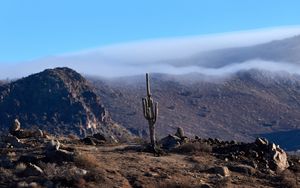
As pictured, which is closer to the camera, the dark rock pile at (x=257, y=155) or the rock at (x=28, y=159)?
the rock at (x=28, y=159)

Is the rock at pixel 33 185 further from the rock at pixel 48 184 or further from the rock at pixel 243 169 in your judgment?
the rock at pixel 243 169

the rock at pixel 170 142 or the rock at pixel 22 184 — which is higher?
the rock at pixel 170 142

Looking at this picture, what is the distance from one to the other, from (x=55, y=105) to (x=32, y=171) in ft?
340

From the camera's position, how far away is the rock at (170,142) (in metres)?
38.4

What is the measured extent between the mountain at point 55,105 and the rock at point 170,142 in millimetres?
83960

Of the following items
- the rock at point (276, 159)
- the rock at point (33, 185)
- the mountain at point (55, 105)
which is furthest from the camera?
the mountain at point (55, 105)

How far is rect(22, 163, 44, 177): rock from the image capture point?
29.8 metres

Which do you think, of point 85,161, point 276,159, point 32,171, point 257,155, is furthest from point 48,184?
point 276,159

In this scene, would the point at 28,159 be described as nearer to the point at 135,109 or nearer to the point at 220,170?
the point at 220,170

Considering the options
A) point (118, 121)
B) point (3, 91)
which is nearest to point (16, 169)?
point (3, 91)

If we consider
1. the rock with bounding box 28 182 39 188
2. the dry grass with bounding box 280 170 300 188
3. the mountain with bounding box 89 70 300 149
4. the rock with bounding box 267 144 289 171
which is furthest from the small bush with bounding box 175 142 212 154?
the mountain with bounding box 89 70 300 149

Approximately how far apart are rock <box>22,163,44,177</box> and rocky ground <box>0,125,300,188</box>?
0.04 meters

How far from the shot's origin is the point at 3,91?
5369 inches

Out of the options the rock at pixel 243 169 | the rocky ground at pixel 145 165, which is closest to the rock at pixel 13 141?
the rocky ground at pixel 145 165
